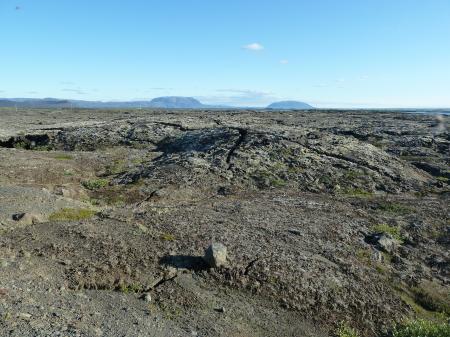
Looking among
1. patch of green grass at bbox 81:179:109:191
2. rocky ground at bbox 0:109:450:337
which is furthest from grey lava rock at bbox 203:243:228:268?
patch of green grass at bbox 81:179:109:191

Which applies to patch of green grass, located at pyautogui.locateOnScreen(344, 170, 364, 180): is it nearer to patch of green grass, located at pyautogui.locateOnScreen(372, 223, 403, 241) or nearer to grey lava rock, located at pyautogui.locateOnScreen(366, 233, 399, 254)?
patch of green grass, located at pyautogui.locateOnScreen(372, 223, 403, 241)

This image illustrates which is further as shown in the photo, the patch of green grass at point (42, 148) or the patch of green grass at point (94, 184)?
the patch of green grass at point (42, 148)

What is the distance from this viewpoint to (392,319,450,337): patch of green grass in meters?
13.5

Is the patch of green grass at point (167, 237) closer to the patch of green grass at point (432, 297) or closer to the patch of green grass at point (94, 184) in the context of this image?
the patch of green grass at point (432, 297)

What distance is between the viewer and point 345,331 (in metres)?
14.2

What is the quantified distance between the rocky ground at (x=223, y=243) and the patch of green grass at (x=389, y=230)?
0.12 meters

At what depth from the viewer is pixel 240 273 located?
1652 cm

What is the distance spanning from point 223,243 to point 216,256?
7.59 ft

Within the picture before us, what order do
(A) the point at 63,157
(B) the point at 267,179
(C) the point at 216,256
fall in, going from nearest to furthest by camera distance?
1. (C) the point at 216,256
2. (B) the point at 267,179
3. (A) the point at 63,157

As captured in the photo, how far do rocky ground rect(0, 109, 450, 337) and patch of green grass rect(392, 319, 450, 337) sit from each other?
0.71 meters

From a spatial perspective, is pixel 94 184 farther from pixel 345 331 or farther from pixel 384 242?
pixel 345 331

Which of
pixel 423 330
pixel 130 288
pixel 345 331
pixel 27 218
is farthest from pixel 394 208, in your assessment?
pixel 27 218

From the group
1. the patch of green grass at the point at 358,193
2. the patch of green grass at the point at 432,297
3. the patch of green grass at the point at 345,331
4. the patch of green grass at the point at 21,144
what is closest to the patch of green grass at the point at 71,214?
the patch of green grass at the point at 345,331

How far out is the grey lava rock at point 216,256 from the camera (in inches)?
654
